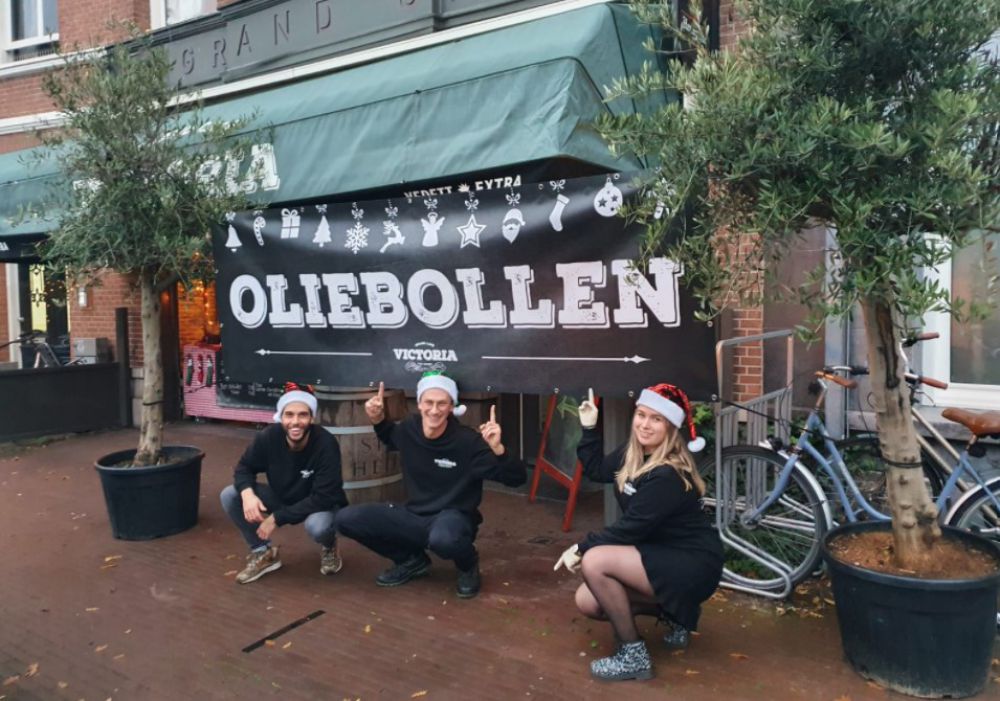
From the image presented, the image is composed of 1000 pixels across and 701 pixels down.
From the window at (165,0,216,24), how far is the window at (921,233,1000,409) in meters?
9.13

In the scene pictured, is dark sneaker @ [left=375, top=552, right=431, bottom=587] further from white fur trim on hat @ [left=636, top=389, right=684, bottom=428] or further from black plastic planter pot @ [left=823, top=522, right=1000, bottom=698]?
black plastic planter pot @ [left=823, top=522, right=1000, bottom=698]

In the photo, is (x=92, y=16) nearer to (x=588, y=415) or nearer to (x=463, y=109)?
(x=463, y=109)

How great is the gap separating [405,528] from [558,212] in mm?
2059

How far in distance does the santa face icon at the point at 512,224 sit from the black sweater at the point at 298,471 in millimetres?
1709

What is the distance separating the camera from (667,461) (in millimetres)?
3746

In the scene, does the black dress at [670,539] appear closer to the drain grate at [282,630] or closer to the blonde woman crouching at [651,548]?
the blonde woman crouching at [651,548]

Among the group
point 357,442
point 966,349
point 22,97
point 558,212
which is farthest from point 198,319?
point 966,349

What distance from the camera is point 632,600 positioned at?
3820 millimetres

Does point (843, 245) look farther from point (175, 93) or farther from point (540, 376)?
point (175, 93)

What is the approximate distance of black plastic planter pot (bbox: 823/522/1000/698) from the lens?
3338 millimetres

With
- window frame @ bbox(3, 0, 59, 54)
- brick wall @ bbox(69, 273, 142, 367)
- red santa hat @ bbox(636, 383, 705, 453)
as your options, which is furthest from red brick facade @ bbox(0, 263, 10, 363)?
red santa hat @ bbox(636, 383, 705, 453)

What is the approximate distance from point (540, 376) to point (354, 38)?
4852 mm

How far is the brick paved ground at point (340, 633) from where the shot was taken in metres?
3.75

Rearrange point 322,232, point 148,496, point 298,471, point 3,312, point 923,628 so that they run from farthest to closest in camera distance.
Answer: point 3,312
point 148,496
point 322,232
point 298,471
point 923,628
